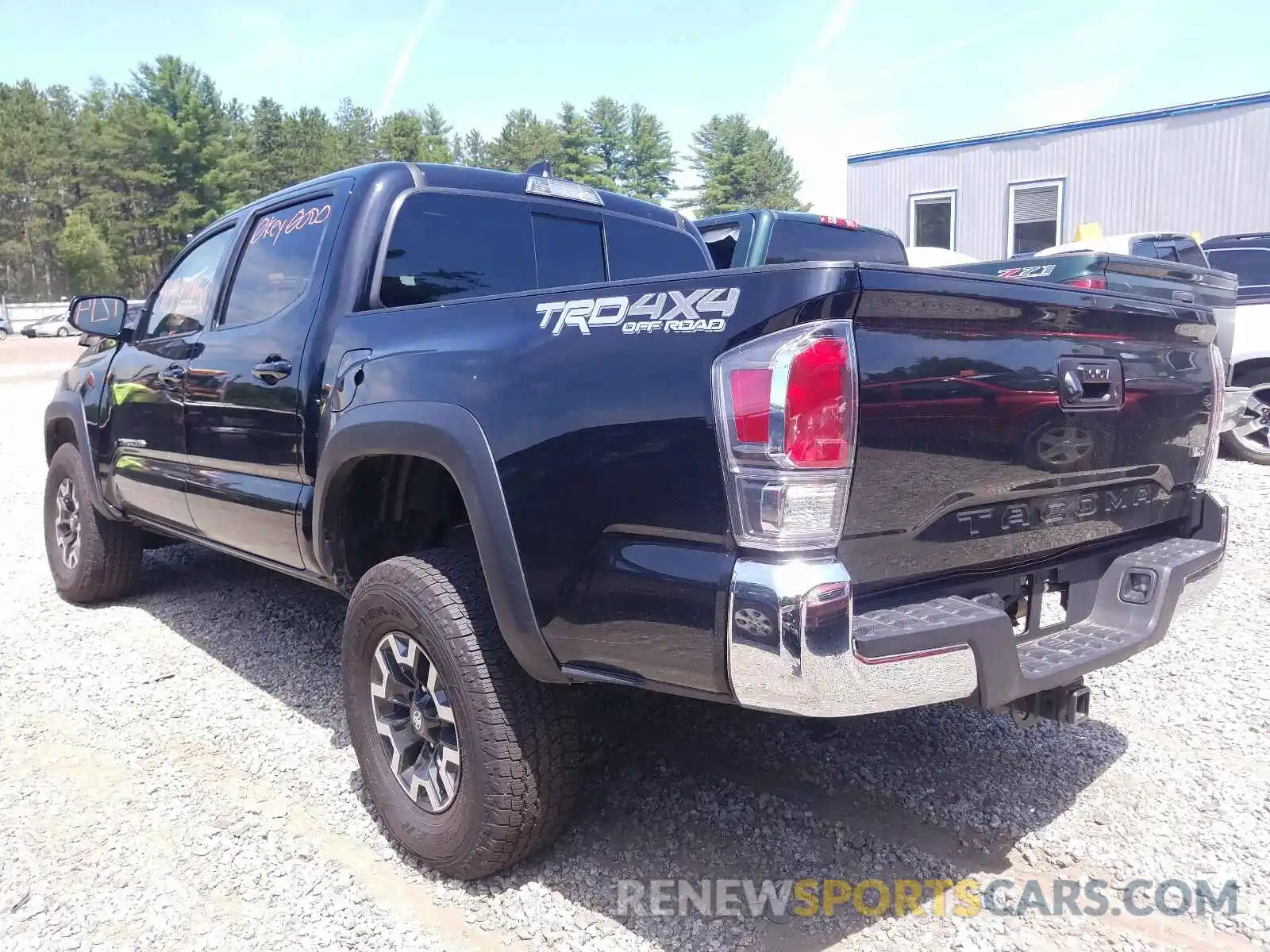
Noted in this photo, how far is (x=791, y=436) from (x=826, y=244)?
18.7ft

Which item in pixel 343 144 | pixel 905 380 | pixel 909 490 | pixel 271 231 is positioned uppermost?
pixel 343 144

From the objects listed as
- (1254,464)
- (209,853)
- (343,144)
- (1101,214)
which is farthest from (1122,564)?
(343,144)

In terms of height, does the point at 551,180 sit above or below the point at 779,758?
above

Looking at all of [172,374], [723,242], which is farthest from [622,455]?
[723,242]

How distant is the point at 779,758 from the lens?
130 inches

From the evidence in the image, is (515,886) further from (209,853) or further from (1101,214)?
(1101,214)

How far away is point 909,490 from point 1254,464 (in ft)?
22.7

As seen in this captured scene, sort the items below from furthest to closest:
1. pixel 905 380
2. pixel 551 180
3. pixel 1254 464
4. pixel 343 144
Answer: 1. pixel 343 144
2. pixel 1254 464
3. pixel 551 180
4. pixel 905 380

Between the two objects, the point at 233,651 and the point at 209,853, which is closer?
the point at 209,853

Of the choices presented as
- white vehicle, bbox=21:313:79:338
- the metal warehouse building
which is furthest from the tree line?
the metal warehouse building

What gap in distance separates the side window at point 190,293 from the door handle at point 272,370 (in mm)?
863

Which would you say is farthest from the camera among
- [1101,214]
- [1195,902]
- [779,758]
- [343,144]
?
[343,144]

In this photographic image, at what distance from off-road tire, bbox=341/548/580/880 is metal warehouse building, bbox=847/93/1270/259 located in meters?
12.9

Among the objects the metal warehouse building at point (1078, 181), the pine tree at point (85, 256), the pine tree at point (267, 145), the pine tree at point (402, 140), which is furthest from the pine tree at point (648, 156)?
the metal warehouse building at point (1078, 181)
